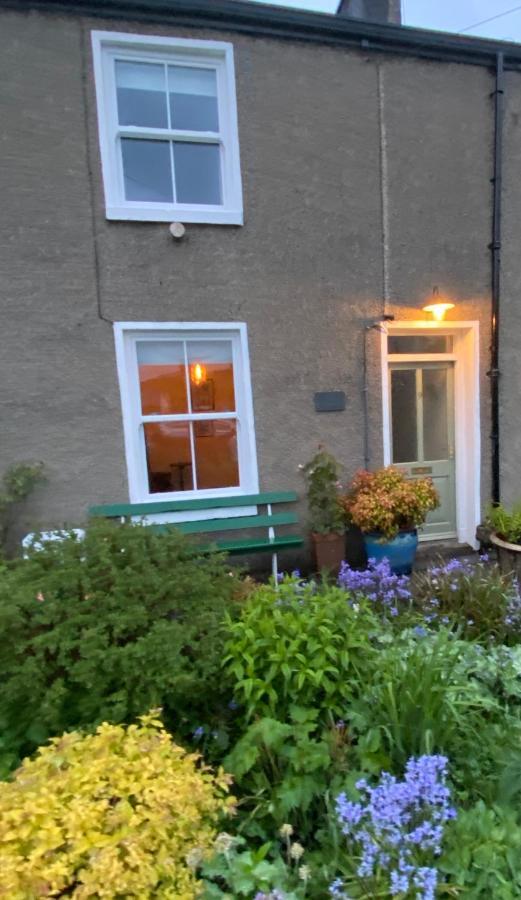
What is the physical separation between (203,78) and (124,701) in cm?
549

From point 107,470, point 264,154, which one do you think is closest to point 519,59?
point 264,154

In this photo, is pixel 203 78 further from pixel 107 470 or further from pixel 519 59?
pixel 107 470

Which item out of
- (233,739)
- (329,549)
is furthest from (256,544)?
(233,739)

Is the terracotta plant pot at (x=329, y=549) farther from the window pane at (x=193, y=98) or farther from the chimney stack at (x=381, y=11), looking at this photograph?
the chimney stack at (x=381, y=11)

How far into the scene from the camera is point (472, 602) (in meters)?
3.25

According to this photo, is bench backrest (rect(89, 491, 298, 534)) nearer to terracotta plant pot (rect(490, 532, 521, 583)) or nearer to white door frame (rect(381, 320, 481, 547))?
white door frame (rect(381, 320, 481, 547))

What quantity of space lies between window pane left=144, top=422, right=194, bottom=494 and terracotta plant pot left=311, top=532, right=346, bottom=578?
1.43 metres

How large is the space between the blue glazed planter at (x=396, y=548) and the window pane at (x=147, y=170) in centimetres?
395

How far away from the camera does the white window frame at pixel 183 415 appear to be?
4879 millimetres

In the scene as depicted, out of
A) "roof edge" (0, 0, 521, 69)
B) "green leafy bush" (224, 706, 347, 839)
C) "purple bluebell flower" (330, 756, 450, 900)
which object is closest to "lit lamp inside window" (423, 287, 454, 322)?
"roof edge" (0, 0, 521, 69)

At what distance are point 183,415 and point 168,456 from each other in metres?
0.45

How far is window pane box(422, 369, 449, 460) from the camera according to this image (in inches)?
240

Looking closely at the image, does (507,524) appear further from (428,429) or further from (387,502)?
(428,429)

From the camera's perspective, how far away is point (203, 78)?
4.95 metres
